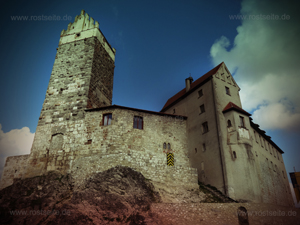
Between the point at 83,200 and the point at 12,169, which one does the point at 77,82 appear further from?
the point at 83,200

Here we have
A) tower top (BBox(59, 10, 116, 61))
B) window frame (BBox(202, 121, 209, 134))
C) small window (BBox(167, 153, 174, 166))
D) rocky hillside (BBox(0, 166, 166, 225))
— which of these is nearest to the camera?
Answer: rocky hillside (BBox(0, 166, 166, 225))

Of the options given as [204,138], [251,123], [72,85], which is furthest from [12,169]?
[251,123]

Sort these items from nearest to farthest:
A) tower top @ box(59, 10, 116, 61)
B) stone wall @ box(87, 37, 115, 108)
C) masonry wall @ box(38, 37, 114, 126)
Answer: masonry wall @ box(38, 37, 114, 126) → stone wall @ box(87, 37, 115, 108) → tower top @ box(59, 10, 116, 61)

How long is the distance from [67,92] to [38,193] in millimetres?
10551

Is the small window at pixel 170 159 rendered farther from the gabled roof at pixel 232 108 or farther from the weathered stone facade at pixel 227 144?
the gabled roof at pixel 232 108

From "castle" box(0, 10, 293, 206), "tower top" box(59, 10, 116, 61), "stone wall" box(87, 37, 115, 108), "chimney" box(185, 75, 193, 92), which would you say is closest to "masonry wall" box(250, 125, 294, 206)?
"castle" box(0, 10, 293, 206)

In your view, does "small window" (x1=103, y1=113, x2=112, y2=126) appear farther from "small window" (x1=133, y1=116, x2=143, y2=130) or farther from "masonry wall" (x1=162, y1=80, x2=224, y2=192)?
"masonry wall" (x1=162, y1=80, x2=224, y2=192)

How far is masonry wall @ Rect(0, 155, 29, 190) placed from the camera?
2495 centimetres

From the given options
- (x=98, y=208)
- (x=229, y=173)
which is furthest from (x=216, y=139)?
(x=98, y=208)

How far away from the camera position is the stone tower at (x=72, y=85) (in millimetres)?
23169

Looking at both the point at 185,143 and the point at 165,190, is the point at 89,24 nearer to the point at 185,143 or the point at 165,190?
the point at 185,143

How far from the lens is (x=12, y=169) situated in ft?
83.1

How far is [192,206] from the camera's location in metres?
18.3

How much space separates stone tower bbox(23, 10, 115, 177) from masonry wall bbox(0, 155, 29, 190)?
3071 mm
